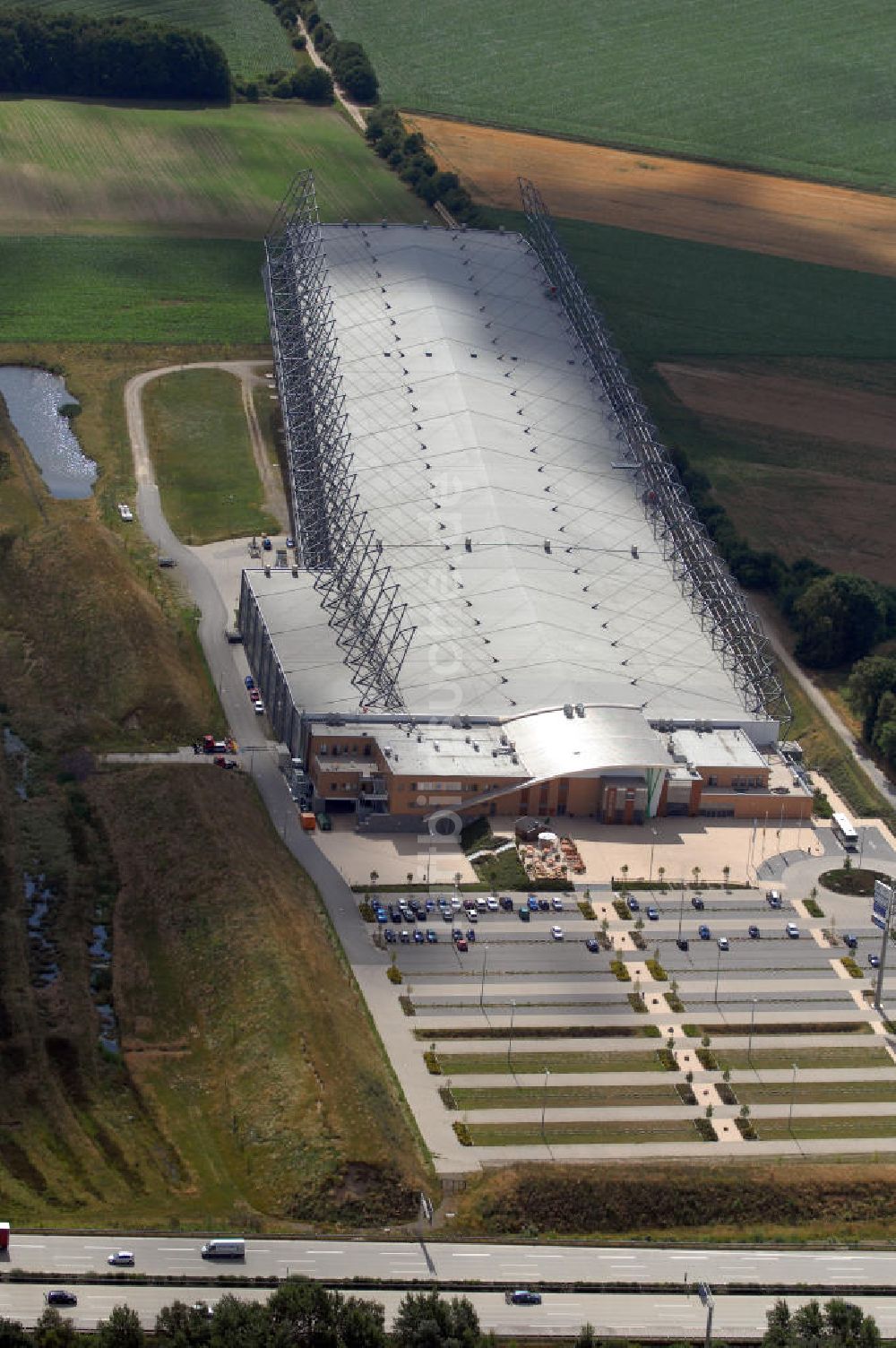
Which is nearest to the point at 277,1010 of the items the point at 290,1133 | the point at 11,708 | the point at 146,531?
the point at 290,1133

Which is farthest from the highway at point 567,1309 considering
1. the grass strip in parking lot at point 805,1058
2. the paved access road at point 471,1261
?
the grass strip in parking lot at point 805,1058

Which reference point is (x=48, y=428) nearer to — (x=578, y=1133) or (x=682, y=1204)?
(x=578, y=1133)

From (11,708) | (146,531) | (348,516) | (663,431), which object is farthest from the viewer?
(663,431)

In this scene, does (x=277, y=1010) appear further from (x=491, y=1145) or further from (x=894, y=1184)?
(x=894, y=1184)

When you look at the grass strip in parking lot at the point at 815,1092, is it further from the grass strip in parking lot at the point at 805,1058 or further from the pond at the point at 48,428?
the pond at the point at 48,428

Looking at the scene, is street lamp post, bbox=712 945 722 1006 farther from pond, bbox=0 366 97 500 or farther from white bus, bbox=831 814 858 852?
pond, bbox=0 366 97 500

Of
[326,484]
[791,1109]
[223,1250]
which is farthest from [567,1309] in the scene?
[326,484]
